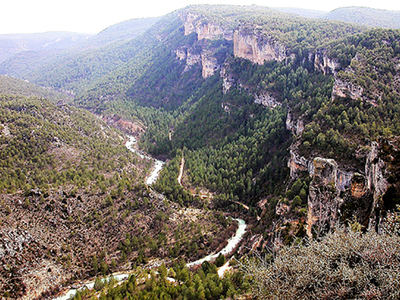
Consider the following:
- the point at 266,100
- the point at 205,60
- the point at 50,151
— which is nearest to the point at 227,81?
the point at 266,100

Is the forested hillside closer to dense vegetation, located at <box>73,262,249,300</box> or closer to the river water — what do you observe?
dense vegetation, located at <box>73,262,249,300</box>

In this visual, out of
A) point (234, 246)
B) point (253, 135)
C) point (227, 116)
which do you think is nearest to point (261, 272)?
point (234, 246)

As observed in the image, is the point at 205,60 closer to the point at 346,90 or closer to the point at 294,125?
the point at 294,125

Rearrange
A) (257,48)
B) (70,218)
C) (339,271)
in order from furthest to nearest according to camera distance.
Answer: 1. (257,48)
2. (70,218)
3. (339,271)

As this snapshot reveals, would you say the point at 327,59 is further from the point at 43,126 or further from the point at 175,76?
the point at 175,76

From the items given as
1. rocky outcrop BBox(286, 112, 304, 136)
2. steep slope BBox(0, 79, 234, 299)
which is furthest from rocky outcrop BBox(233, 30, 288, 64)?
steep slope BBox(0, 79, 234, 299)

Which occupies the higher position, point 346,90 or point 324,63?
point 324,63
